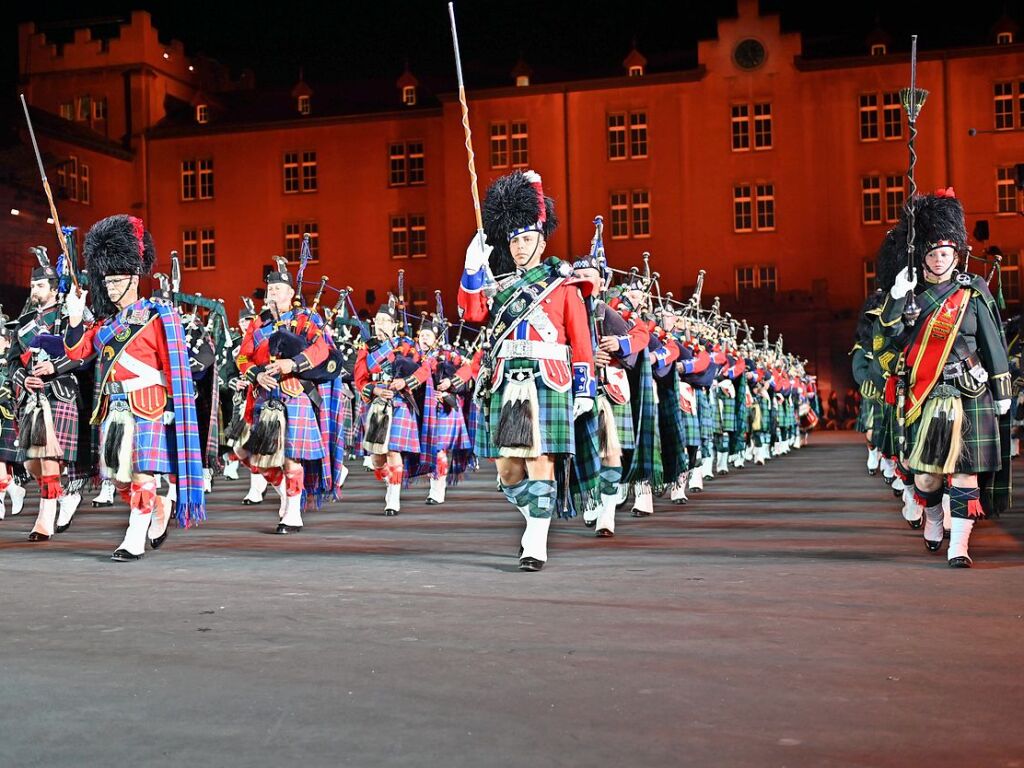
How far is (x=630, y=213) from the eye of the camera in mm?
52469

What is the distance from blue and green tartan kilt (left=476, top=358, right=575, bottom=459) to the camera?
8523mm

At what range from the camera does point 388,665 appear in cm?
529

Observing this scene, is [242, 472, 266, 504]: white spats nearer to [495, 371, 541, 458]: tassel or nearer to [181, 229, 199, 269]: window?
[495, 371, 541, 458]: tassel

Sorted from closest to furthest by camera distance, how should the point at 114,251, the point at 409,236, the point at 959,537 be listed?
the point at 959,537
the point at 114,251
the point at 409,236

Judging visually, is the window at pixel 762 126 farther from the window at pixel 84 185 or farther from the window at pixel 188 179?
the window at pixel 84 185

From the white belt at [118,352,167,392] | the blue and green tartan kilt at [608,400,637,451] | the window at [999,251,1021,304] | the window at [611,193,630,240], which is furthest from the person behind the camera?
the window at [611,193,630,240]

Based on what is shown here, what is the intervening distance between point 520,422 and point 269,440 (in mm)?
3378

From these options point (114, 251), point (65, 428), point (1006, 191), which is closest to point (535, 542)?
point (114, 251)

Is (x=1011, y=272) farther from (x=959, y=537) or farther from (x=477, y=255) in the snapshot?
(x=477, y=255)

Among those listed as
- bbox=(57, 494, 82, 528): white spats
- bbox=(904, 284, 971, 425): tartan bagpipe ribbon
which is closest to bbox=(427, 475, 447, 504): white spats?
bbox=(57, 494, 82, 528): white spats

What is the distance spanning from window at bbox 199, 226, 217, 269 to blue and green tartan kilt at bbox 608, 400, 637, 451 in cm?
4785

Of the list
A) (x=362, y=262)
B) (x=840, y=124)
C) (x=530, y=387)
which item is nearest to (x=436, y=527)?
(x=530, y=387)

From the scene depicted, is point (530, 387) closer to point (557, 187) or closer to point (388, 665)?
point (388, 665)

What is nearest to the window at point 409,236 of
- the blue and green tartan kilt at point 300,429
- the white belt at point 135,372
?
the blue and green tartan kilt at point 300,429
